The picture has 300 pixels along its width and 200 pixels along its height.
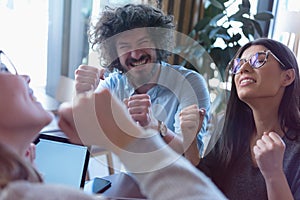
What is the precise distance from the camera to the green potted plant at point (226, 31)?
80.7 inches

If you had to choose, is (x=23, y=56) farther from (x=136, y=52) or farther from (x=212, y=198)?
(x=212, y=198)

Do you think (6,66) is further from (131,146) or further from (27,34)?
(27,34)

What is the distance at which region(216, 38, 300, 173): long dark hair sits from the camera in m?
0.85

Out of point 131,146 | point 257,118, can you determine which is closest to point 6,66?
point 131,146

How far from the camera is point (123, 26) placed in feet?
3.81

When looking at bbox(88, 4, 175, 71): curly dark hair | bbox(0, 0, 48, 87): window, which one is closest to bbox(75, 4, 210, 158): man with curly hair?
bbox(88, 4, 175, 71): curly dark hair

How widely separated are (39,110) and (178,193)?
20 centimetres

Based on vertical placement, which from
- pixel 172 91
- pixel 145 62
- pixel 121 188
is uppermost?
pixel 145 62

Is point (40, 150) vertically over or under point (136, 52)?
under

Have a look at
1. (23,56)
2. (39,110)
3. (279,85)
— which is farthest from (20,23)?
(39,110)

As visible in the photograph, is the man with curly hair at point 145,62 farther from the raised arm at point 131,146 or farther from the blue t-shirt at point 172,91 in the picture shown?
the raised arm at point 131,146

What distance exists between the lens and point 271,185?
73 centimetres

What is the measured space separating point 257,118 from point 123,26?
0.53m

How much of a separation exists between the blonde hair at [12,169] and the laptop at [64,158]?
0.38m
